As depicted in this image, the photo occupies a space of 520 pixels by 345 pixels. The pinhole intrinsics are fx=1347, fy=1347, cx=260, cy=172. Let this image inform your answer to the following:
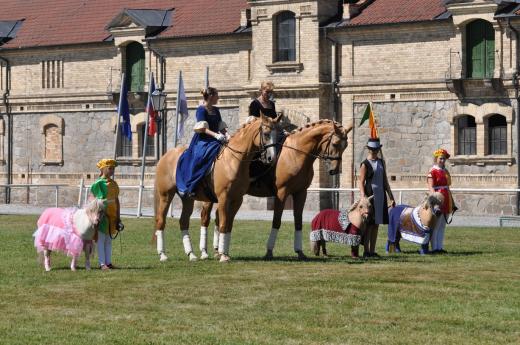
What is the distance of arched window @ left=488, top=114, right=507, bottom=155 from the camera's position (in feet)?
152

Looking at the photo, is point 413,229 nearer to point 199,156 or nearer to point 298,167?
point 298,167

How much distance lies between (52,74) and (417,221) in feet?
125

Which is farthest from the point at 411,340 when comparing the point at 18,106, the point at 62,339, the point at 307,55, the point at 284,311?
the point at 18,106

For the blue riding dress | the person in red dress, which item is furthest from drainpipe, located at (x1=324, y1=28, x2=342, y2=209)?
the blue riding dress

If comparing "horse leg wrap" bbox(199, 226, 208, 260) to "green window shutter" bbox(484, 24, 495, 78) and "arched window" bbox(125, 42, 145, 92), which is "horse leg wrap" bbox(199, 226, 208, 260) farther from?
"arched window" bbox(125, 42, 145, 92)

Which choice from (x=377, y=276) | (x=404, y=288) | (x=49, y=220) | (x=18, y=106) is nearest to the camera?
(x=404, y=288)

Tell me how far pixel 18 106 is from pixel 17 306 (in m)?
45.7

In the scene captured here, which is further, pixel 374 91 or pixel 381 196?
pixel 374 91

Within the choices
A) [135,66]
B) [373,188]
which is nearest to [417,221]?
[373,188]

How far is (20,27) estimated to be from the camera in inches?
2394

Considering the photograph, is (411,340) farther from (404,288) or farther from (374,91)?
(374,91)

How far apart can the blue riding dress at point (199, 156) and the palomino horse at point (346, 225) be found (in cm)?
232

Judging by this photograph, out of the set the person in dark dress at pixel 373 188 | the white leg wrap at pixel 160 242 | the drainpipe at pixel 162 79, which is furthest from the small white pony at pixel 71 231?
the drainpipe at pixel 162 79

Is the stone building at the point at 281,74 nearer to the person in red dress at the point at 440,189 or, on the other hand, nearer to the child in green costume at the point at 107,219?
the person in red dress at the point at 440,189
